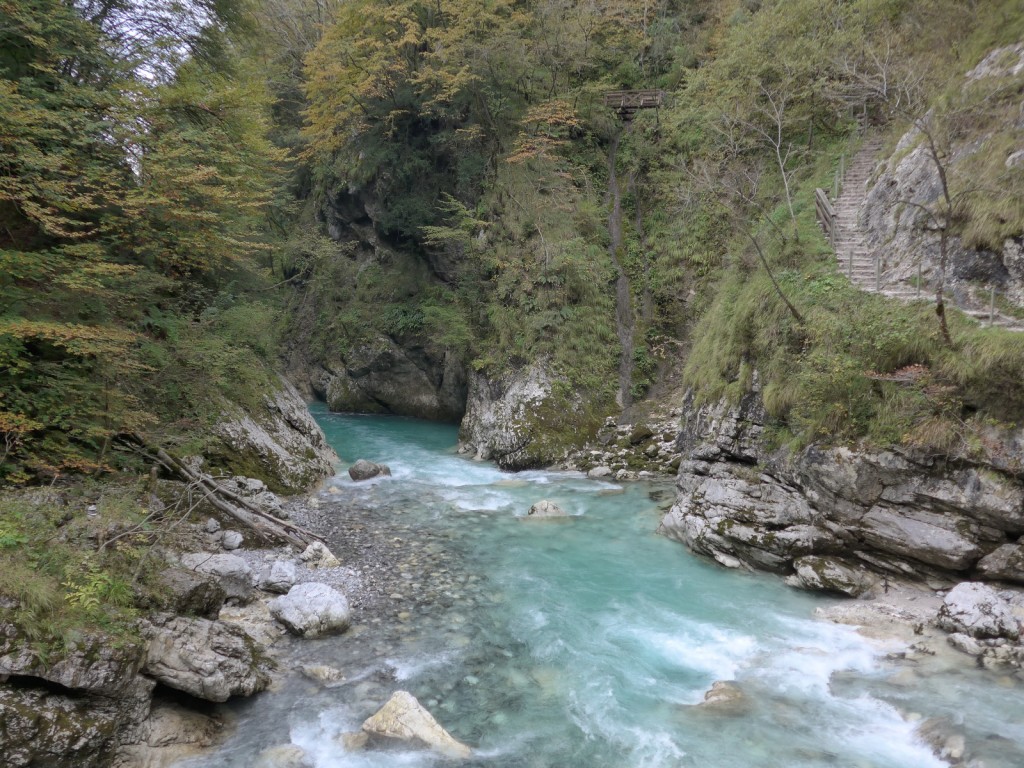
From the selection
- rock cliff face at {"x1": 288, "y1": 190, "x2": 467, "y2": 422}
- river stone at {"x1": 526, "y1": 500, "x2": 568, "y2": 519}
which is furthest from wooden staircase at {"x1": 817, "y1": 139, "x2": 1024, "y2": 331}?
rock cliff face at {"x1": 288, "y1": 190, "x2": 467, "y2": 422}

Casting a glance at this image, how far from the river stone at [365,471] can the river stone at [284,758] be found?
963cm

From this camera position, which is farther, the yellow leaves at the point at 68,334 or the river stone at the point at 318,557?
the river stone at the point at 318,557

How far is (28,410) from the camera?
7.79 m

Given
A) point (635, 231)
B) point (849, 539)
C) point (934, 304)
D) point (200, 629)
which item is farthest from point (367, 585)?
point (635, 231)

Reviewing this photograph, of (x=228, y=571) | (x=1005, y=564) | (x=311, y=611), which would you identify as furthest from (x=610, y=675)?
(x=1005, y=564)

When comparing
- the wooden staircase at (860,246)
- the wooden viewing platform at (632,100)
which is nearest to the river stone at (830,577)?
the wooden staircase at (860,246)

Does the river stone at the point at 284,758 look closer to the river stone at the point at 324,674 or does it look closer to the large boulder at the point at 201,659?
the large boulder at the point at 201,659

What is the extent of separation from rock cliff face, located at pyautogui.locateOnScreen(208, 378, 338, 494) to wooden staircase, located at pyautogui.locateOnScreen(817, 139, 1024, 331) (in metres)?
13.3

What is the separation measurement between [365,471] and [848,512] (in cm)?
1139

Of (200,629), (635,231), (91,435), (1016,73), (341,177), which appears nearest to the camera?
(200,629)

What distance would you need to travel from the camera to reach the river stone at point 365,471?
1521 cm

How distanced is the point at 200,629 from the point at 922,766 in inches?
309

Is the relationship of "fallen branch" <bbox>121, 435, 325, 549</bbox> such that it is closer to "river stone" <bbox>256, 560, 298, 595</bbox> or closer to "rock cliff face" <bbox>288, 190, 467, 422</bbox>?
"river stone" <bbox>256, 560, 298, 595</bbox>

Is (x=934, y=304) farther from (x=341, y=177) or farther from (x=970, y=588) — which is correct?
(x=341, y=177)
